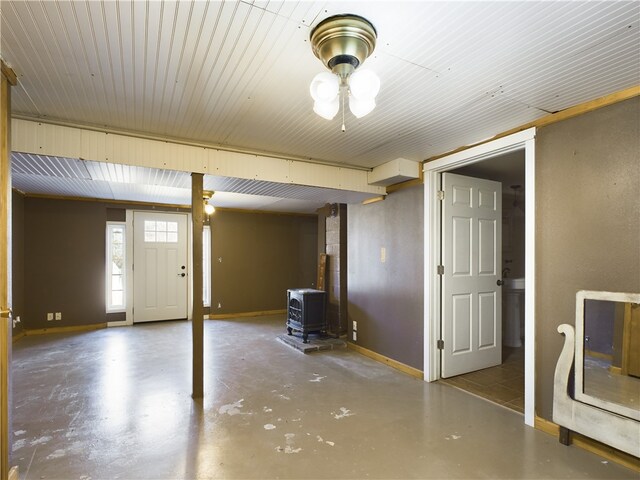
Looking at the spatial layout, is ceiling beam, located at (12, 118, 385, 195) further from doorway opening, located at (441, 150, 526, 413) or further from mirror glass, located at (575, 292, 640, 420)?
mirror glass, located at (575, 292, 640, 420)

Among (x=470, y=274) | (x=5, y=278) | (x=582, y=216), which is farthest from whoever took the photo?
(x=470, y=274)

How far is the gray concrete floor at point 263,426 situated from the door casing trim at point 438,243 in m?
0.29

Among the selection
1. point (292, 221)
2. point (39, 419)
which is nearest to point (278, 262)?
point (292, 221)

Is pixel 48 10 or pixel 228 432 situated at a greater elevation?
pixel 48 10

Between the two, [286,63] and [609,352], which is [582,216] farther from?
[286,63]

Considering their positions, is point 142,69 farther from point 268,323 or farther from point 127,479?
point 268,323

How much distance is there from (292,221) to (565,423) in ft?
20.8

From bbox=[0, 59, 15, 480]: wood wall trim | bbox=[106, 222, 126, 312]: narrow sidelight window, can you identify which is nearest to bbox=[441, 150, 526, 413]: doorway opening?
bbox=[0, 59, 15, 480]: wood wall trim

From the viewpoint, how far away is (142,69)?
1862 millimetres

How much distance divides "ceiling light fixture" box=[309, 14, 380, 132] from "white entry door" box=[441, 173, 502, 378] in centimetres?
228

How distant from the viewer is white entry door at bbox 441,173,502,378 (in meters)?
3.54

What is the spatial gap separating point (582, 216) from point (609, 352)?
893mm

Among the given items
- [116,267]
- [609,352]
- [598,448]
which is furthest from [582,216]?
[116,267]

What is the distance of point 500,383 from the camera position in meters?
3.37
